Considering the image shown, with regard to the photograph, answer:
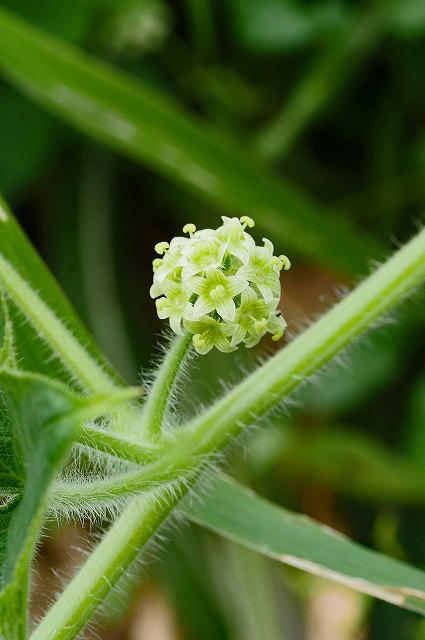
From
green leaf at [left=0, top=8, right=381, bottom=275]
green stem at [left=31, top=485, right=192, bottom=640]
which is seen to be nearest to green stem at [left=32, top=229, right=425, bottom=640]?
green stem at [left=31, top=485, right=192, bottom=640]

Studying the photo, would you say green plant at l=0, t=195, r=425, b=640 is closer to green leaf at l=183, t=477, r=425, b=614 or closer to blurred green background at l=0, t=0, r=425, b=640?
green leaf at l=183, t=477, r=425, b=614

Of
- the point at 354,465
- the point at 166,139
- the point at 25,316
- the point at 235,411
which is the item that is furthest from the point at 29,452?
the point at 354,465

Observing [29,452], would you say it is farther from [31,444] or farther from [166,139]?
[166,139]

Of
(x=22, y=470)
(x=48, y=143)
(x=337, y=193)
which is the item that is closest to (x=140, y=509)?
(x=22, y=470)

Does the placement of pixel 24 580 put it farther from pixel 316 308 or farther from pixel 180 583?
pixel 316 308

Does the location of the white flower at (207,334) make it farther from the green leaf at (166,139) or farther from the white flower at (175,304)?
the green leaf at (166,139)

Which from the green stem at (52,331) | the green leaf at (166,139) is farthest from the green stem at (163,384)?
the green leaf at (166,139)
